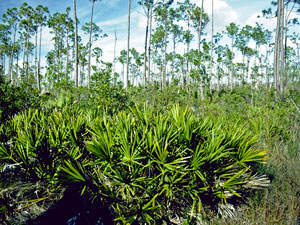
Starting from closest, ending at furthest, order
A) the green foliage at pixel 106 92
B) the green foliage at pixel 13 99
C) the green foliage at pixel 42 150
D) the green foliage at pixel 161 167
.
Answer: the green foliage at pixel 161 167 < the green foliage at pixel 42 150 < the green foliage at pixel 13 99 < the green foliage at pixel 106 92

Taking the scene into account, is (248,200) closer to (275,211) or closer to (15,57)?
(275,211)

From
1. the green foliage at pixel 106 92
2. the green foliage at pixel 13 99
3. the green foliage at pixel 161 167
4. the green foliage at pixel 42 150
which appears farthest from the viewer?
the green foliage at pixel 106 92

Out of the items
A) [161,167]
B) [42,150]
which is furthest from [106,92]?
[161,167]

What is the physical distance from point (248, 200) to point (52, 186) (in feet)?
10.9

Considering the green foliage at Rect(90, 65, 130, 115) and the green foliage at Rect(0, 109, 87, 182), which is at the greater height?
the green foliage at Rect(90, 65, 130, 115)

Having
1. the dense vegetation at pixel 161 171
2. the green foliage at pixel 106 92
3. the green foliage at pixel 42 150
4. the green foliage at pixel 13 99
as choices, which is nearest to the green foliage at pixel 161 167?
the dense vegetation at pixel 161 171

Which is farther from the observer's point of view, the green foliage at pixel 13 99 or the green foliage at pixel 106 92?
the green foliage at pixel 106 92

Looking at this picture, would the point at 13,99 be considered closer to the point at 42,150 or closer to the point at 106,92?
the point at 106,92

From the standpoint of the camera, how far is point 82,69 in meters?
54.9

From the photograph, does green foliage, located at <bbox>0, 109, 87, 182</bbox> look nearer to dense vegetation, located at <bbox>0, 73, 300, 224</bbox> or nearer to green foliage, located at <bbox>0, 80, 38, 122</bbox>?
dense vegetation, located at <bbox>0, 73, 300, 224</bbox>

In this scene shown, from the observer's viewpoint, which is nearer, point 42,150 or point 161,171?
point 161,171

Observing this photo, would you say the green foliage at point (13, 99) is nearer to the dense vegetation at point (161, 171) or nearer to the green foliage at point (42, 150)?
the green foliage at point (42, 150)

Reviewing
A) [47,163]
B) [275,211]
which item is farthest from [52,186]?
[275,211]

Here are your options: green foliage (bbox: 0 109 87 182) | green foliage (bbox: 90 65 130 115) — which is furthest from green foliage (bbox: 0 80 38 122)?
green foliage (bbox: 0 109 87 182)
